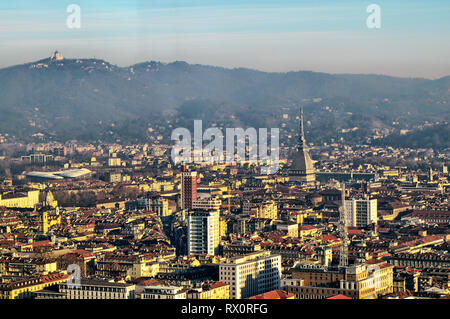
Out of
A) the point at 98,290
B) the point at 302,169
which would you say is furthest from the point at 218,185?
the point at 98,290

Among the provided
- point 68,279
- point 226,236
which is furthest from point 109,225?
point 68,279

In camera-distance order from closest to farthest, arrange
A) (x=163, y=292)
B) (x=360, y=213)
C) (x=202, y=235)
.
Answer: (x=163, y=292), (x=202, y=235), (x=360, y=213)

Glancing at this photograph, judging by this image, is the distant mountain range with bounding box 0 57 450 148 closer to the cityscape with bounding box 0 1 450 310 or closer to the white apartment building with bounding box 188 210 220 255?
the cityscape with bounding box 0 1 450 310

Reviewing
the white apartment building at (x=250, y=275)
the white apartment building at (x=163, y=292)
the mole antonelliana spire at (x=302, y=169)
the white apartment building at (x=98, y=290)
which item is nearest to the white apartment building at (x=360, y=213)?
the white apartment building at (x=250, y=275)

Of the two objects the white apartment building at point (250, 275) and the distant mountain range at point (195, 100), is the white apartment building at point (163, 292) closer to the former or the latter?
the white apartment building at point (250, 275)

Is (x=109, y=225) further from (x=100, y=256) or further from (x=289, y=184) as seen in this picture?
(x=289, y=184)

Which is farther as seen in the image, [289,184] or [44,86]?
[44,86]

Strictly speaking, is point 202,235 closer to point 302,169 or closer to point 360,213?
point 360,213

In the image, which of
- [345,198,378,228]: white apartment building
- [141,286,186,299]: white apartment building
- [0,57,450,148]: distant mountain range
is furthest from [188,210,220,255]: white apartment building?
[0,57,450,148]: distant mountain range
